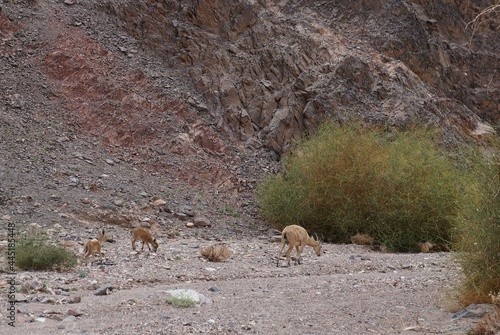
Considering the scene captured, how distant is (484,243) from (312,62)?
19909mm

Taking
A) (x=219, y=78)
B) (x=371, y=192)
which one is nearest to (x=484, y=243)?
(x=371, y=192)

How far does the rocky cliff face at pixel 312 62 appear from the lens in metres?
26.0

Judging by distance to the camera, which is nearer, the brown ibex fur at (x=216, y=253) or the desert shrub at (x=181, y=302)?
the desert shrub at (x=181, y=302)

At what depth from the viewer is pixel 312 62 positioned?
27750 millimetres

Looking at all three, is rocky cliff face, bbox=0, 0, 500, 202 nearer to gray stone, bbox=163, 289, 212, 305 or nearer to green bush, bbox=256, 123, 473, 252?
green bush, bbox=256, 123, 473, 252

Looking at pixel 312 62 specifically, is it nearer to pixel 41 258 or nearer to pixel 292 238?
pixel 292 238

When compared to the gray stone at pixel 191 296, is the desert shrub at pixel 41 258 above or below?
below

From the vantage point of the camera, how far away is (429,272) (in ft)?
41.3

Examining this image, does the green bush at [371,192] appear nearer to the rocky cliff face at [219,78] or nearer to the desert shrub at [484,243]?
the rocky cliff face at [219,78]

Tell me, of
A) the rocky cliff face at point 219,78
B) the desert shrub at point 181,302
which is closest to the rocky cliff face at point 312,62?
the rocky cliff face at point 219,78

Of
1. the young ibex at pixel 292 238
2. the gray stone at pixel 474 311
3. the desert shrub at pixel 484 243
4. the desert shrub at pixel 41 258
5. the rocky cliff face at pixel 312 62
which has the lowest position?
the desert shrub at pixel 41 258

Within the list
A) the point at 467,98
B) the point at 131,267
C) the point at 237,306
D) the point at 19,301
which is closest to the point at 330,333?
the point at 237,306

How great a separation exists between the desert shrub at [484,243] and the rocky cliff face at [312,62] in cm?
1649

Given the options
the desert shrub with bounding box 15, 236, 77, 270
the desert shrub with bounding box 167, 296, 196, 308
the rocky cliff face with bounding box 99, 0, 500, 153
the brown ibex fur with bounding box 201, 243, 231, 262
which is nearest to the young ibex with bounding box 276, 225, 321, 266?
the brown ibex fur with bounding box 201, 243, 231, 262
